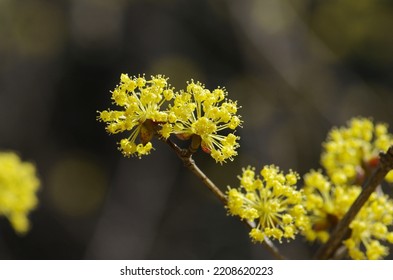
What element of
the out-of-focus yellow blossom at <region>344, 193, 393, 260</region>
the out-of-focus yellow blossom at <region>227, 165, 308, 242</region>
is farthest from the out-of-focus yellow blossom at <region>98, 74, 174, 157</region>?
the out-of-focus yellow blossom at <region>344, 193, 393, 260</region>

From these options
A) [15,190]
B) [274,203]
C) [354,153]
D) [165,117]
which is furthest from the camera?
[15,190]

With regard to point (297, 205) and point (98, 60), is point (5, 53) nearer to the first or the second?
point (98, 60)

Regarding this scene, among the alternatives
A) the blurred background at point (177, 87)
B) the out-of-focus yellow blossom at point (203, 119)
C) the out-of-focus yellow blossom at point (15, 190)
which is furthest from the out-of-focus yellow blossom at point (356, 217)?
the blurred background at point (177, 87)

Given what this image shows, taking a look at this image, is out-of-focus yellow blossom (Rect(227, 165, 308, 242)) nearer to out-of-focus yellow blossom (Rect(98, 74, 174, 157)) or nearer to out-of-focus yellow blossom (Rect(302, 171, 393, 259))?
out-of-focus yellow blossom (Rect(302, 171, 393, 259))

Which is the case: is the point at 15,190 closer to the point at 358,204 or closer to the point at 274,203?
the point at 274,203

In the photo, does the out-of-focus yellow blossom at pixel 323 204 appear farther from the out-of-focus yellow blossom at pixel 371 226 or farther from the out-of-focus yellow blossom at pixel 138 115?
the out-of-focus yellow blossom at pixel 138 115

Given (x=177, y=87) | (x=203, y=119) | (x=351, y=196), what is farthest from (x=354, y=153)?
(x=177, y=87)
